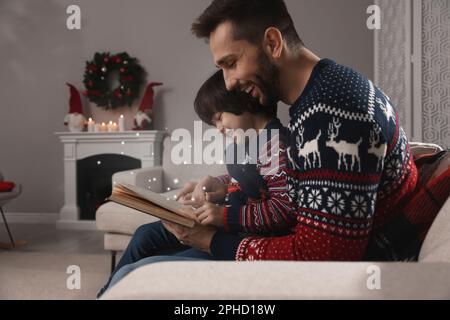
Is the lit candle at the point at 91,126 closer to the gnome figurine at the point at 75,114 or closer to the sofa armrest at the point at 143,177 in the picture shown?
the gnome figurine at the point at 75,114

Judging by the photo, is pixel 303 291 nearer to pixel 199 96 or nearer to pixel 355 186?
pixel 355 186

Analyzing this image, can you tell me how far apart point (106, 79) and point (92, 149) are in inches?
25.6

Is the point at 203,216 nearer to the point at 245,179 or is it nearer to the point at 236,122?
the point at 245,179

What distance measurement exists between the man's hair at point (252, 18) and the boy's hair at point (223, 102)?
→ 24cm

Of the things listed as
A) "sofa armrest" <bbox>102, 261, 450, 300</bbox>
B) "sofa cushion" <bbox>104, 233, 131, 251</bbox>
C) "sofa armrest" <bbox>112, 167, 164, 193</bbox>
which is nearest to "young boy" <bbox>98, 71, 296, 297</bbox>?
"sofa armrest" <bbox>102, 261, 450, 300</bbox>

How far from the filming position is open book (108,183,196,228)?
76 cm

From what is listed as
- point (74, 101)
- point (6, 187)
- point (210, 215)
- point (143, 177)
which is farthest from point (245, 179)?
point (74, 101)

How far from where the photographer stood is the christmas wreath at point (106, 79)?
392 cm

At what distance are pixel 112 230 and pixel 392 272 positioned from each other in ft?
6.01

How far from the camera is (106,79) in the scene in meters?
4.03

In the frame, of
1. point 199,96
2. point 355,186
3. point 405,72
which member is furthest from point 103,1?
point 355,186

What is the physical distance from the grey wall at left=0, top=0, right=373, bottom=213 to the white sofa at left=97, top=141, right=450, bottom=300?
3.41 m

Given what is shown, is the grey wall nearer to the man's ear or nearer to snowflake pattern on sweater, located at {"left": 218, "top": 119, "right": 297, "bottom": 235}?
snowflake pattern on sweater, located at {"left": 218, "top": 119, "right": 297, "bottom": 235}

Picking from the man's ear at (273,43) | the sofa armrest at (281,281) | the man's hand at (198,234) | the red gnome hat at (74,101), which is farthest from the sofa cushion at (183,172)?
the sofa armrest at (281,281)
